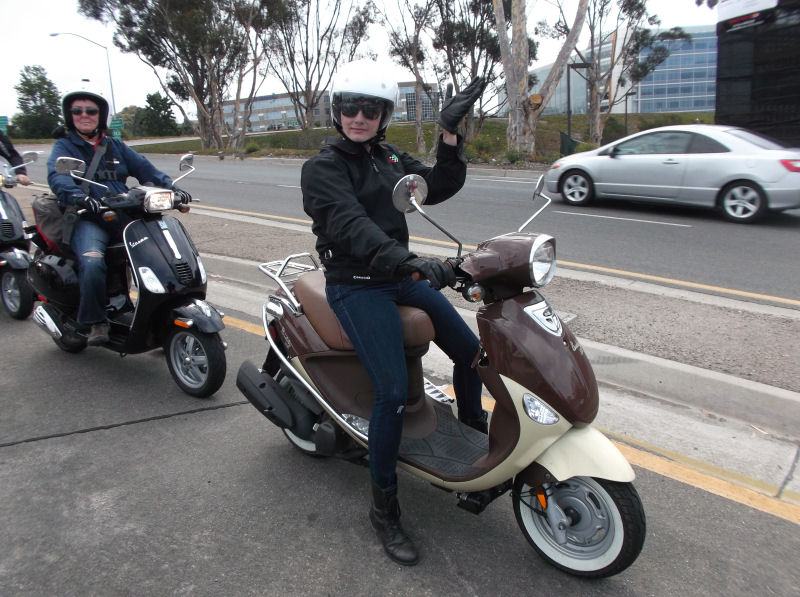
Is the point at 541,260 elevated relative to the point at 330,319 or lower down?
elevated

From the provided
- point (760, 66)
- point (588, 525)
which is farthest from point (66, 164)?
point (760, 66)

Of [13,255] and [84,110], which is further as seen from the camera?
[13,255]

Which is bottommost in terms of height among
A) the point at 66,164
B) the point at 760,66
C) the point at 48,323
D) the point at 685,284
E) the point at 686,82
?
the point at 685,284

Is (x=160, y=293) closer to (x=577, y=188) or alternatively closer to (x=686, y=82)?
(x=577, y=188)

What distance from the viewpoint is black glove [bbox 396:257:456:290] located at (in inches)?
89.1

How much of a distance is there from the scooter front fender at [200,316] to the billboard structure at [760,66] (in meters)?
15.7

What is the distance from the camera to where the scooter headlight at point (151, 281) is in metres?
4.05

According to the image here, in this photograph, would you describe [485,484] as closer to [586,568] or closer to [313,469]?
[586,568]

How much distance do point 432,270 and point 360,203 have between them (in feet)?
1.81

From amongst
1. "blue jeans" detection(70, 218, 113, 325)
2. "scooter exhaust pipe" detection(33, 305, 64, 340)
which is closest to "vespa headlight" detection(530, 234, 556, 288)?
"blue jeans" detection(70, 218, 113, 325)

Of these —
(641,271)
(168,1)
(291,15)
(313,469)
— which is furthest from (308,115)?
(313,469)

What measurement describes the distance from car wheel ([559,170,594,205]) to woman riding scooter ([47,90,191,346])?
846 centimetres

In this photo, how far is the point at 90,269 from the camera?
166 inches

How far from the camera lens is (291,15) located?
38062 mm
